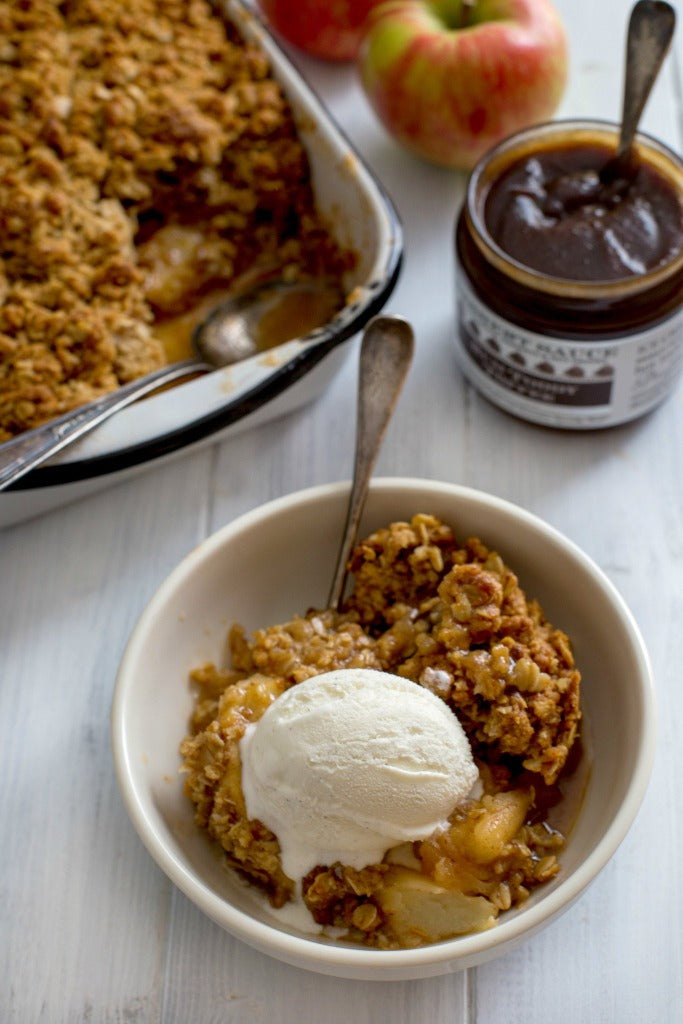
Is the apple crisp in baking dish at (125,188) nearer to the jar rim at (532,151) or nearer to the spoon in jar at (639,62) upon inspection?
the jar rim at (532,151)

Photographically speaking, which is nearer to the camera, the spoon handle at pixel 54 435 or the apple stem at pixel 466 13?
the spoon handle at pixel 54 435

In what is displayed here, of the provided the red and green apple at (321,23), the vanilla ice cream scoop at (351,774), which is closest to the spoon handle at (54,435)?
the vanilla ice cream scoop at (351,774)

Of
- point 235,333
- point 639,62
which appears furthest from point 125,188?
point 639,62

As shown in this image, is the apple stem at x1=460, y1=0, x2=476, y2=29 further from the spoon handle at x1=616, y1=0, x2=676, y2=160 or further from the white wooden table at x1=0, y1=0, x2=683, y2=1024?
the spoon handle at x1=616, y1=0, x2=676, y2=160

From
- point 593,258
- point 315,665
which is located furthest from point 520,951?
point 593,258

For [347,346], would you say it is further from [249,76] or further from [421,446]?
[249,76]

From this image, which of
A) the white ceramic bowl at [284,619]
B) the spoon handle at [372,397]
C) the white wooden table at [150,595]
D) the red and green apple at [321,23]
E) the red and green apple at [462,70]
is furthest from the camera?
the red and green apple at [321,23]
